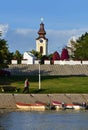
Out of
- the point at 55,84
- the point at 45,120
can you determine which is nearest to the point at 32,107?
the point at 45,120

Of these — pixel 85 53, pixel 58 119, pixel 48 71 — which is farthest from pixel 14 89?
pixel 85 53

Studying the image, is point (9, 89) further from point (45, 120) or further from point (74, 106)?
point (45, 120)

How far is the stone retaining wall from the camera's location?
5992 cm

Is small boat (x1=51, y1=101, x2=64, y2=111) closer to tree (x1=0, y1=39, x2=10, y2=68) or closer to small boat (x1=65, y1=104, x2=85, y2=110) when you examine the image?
small boat (x1=65, y1=104, x2=85, y2=110)

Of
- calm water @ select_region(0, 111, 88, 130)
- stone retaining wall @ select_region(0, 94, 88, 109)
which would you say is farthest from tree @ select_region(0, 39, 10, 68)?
calm water @ select_region(0, 111, 88, 130)

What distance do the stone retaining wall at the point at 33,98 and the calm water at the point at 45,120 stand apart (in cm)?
562

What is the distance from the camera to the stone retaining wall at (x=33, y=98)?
197 ft

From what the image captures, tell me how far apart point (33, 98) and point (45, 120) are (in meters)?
12.6

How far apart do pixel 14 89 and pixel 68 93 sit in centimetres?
572

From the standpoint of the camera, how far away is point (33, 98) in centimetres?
6059

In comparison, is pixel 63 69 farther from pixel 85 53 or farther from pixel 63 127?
pixel 63 127

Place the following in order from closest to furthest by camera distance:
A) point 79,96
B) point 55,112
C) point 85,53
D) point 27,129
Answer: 1. point 27,129
2. point 55,112
3. point 79,96
4. point 85,53

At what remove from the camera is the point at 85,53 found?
488 ft

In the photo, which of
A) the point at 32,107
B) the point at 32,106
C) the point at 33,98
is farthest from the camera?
the point at 33,98
